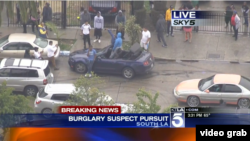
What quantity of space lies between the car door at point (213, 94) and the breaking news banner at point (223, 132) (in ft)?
26.8

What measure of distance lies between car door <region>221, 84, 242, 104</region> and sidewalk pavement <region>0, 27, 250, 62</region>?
209 inches

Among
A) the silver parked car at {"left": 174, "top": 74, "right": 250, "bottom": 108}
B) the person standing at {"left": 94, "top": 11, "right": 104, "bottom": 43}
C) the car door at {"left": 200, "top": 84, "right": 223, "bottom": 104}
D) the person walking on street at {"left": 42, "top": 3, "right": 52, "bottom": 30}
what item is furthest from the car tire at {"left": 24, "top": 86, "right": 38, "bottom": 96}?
the person walking on street at {"left": 42, "top": 3, "right": 52, "bottom": 30}

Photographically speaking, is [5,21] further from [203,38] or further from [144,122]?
[144,122]

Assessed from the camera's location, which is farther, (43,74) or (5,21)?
(5,21)

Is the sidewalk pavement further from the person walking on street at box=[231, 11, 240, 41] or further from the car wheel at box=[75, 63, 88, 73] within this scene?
the car wheel at box=[75, 63, 88, 73]

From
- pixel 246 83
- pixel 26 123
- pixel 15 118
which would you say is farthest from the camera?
pixel 246 83

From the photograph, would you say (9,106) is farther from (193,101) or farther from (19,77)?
(193,101)

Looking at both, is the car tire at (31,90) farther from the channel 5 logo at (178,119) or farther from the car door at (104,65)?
the channel 5 logo at (178,119)

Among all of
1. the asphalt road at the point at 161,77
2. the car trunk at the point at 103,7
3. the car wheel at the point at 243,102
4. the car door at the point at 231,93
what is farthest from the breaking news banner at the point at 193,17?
the car wheel at the point at 243,102

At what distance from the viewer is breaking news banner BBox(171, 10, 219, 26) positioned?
2483cm

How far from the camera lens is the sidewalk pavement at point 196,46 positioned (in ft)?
75.8

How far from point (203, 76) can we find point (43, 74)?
20.8 ft

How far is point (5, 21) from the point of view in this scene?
1046 inches

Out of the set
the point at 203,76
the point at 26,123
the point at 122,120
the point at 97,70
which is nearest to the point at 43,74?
the point at 97,70
